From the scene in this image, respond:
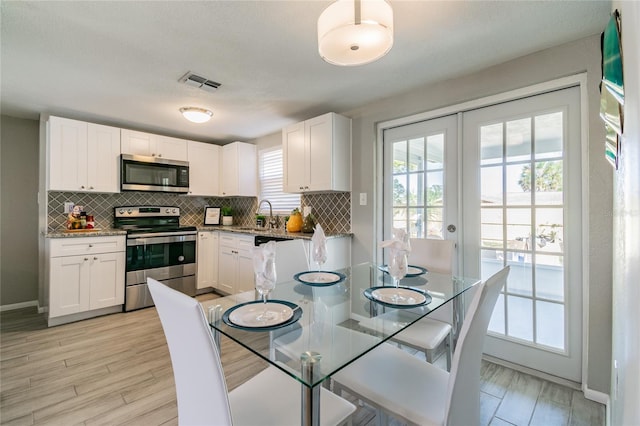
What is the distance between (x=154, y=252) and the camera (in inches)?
139

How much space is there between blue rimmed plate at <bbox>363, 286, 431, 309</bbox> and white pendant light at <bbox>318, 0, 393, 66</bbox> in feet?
4.04

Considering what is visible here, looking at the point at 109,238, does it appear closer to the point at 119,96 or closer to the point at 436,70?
the point at 119,96

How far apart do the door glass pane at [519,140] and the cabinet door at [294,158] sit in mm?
1943

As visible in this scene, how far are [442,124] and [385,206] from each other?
0.94m

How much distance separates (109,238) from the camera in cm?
321

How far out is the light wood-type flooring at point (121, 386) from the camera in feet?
5.31

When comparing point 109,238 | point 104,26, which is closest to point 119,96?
point 104,26

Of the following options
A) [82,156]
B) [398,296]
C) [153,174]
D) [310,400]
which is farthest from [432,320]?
[82,156]

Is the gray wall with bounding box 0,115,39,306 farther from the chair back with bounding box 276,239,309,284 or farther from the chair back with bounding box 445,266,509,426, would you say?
the chair back with bounding box 445,266,509,426

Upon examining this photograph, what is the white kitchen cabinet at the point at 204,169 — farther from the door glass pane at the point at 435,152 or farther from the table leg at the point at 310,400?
the table leg at the point at 310,400

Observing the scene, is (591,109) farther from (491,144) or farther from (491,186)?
(491,186)

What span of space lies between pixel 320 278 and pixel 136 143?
129 inches

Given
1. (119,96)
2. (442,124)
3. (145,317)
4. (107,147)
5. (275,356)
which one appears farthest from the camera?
(107,147)

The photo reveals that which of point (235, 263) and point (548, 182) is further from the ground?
point (548, 182)
